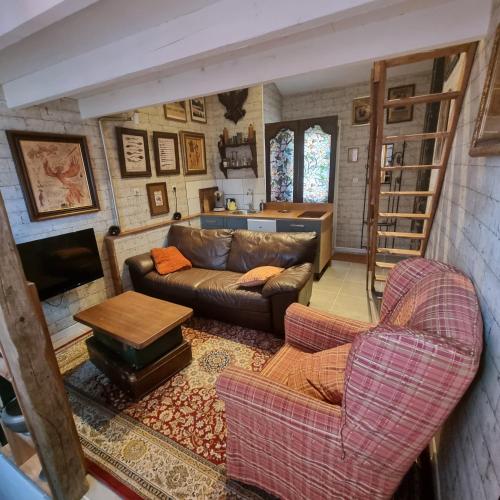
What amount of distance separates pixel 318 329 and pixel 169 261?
2.09 meters

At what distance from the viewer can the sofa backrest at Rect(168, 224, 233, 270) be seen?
3260 millimetres

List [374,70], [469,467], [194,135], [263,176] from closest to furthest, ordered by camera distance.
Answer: [469,467]
[374,70]
[194,135]
[263,176]

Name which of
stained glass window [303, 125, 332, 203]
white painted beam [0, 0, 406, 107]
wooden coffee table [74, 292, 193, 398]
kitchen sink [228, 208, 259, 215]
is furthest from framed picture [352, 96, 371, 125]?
wooden coffee table [74, 292, 193, 398]

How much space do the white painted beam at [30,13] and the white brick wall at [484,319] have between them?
5.37 feet

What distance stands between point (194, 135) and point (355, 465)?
4213mm

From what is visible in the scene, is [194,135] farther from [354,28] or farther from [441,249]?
[441,249]

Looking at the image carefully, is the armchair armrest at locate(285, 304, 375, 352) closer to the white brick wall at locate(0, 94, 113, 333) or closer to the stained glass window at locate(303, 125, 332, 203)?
the white brick wall at locate(0, 94, 113, 333)

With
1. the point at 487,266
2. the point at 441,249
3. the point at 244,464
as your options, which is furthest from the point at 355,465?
the point at 441,249

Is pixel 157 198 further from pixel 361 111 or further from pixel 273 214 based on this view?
pixel 361 111

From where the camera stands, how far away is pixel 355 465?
976 millimetres

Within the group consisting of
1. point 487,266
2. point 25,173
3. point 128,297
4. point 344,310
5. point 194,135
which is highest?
point 194,135

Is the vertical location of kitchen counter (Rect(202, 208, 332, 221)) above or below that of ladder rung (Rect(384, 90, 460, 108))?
below

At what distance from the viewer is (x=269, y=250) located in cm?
297

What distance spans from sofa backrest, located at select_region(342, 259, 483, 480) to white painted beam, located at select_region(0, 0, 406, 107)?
3.64ft
